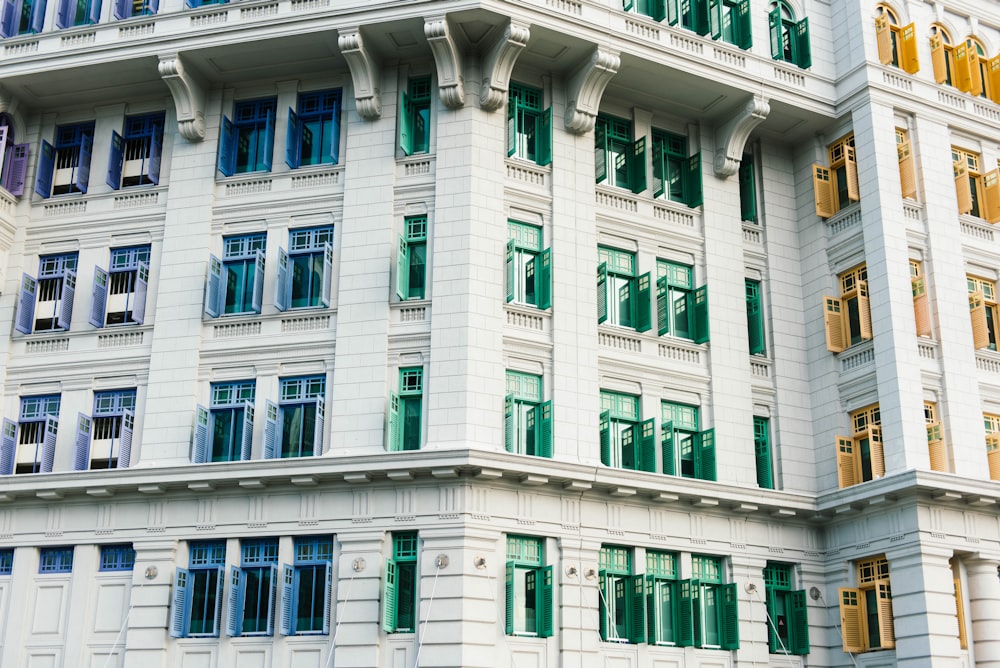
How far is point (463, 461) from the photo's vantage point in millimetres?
22250

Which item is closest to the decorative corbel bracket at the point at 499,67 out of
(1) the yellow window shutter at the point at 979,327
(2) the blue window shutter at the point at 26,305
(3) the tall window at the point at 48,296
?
(3) the tall window at the point at 48,296

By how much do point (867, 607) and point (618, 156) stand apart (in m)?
11.5

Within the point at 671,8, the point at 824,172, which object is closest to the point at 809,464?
the point at 824,172

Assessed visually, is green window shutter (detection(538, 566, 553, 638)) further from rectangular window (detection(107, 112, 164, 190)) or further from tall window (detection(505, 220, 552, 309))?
rectangular window (detection(107, 112, 164, 190))

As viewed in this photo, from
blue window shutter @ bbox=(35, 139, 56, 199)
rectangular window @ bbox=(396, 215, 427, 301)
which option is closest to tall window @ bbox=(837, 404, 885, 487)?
rectangular window @ bbox=(396, 215, 427, 301)

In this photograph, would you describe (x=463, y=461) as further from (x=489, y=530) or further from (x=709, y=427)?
(x=709, y=427)

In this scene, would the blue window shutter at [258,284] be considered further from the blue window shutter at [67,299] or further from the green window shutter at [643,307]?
the green window shutter at [643,307]

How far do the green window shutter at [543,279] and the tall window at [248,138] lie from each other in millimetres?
6426

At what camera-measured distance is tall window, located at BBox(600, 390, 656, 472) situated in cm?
2538

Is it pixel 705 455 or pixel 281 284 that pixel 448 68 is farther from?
pixel 705 455

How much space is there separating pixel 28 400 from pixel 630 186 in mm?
14291

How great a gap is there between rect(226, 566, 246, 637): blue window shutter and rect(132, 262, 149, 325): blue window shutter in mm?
6082

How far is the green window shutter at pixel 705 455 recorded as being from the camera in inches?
1022

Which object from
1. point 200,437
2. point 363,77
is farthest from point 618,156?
point 200,437
